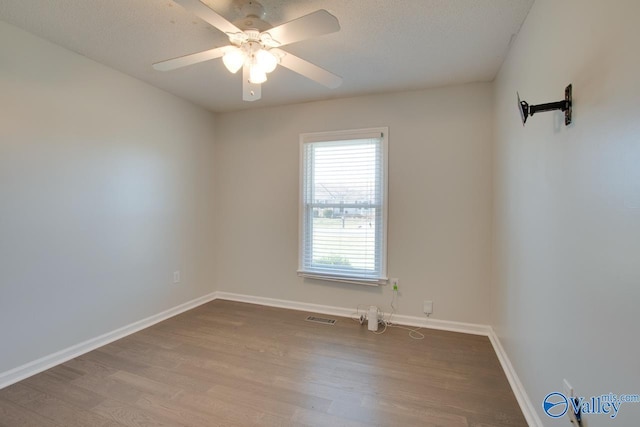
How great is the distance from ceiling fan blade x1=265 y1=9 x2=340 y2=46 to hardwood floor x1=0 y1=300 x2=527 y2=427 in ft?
6.98

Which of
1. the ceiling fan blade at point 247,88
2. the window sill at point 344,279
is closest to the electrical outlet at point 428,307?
the window sill at point 344,279

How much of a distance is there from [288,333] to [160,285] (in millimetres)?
1498

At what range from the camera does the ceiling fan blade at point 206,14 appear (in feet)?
4.65

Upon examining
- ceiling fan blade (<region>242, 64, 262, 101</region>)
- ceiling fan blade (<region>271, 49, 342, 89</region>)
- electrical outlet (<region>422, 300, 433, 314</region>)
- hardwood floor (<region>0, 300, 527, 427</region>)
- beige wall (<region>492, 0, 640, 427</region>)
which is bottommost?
hardwood floor (<region>0, 300, 527, 427</region>)

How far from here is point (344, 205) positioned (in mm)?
3379

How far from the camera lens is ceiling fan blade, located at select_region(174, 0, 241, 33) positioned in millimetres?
1418

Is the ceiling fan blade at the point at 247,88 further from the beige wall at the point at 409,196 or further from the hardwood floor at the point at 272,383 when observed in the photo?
the hardwood floor at the point at 272,383

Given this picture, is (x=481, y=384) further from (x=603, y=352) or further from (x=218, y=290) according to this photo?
(x=218, y=290)

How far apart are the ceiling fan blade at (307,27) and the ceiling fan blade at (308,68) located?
179mm

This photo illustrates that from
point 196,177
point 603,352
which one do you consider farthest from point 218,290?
point 603,352

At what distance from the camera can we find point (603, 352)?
3.42 feet

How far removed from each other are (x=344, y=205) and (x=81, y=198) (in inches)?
94.6

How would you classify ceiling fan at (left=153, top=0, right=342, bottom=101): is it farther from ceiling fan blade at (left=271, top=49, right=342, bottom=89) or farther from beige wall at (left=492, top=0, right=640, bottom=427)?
beige wall at (left=492, top=0, right=640, bottom=427)

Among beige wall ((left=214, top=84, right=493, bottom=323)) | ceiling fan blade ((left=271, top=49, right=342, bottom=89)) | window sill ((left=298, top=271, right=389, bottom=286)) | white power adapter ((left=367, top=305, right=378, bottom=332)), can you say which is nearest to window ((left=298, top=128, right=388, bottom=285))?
window sill ((left=298, top=271, right=389, bottom=286))
